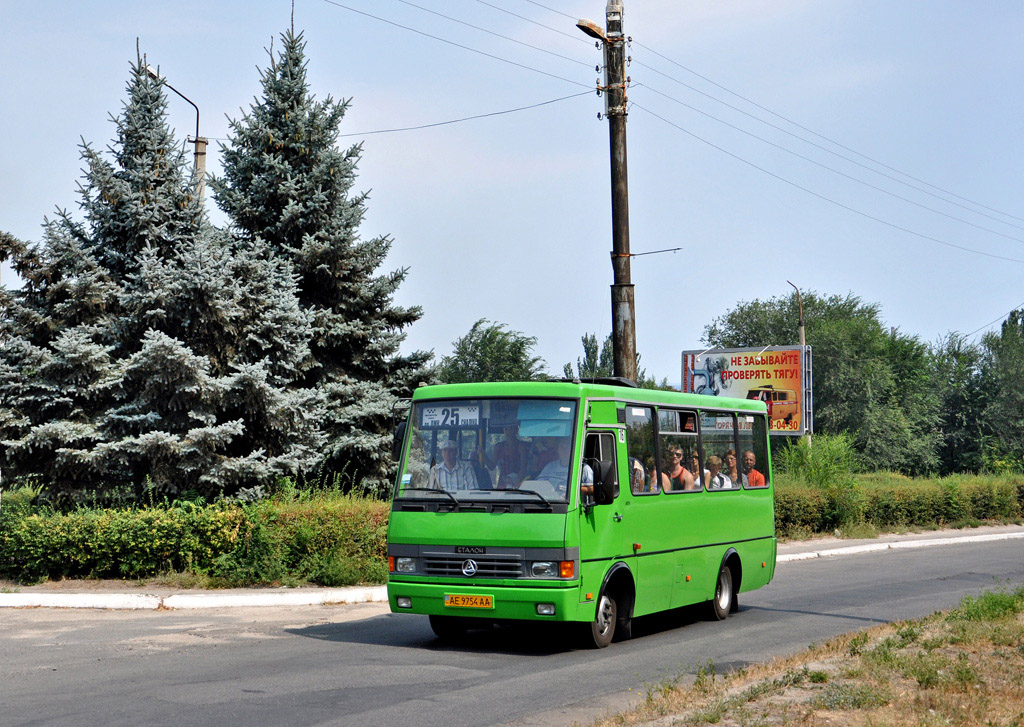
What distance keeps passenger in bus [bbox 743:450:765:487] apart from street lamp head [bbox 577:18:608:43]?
8.15 metres

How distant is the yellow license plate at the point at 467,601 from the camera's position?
36.1 ft

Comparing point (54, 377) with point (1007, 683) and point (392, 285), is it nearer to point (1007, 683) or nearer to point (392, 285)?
point (392, 285)

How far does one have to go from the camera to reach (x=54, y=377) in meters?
18.5

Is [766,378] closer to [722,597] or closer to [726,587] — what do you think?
[726,587]

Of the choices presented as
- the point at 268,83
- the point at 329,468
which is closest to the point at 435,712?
the point at 329,468

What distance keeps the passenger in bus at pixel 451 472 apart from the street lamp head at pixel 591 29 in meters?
10.3

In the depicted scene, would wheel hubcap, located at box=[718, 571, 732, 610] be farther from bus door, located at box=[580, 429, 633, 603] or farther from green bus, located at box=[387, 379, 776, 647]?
bus door, located at box=[580, 429, 633, 603]

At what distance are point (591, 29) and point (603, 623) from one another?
11476mm

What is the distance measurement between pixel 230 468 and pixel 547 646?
8.18 metres

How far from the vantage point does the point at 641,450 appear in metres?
12.6

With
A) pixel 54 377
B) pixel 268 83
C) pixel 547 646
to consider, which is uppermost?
pixel 268 83

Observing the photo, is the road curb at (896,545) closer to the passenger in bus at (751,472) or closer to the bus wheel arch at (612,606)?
the passenger in bus at (751,472)

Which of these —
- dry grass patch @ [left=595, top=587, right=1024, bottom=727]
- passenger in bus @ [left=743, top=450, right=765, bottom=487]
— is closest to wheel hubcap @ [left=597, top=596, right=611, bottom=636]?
dry grass patch @ [left=595, top=587, right=1024, bottom=727]

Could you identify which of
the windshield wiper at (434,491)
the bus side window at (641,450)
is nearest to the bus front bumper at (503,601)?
the windshield wiper at (434,491)
